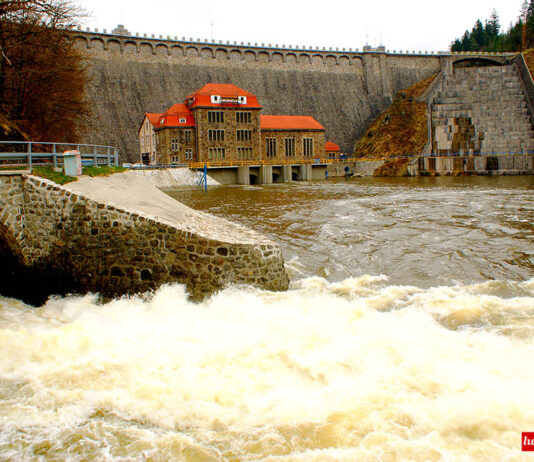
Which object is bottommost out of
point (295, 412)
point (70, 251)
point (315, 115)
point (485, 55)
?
point (295, 412)

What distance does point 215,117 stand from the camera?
59906 millimetres

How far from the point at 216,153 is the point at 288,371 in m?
54.7

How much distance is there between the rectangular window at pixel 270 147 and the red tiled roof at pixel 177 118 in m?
11.7

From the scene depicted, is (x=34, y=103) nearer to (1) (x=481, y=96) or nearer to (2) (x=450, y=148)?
(2) (x=450, y=148)

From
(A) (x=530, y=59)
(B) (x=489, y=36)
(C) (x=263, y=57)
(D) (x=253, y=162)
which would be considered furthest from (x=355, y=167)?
(B) (x=489, y=36)

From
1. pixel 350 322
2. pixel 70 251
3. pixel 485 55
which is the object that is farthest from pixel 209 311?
pixel 485 55

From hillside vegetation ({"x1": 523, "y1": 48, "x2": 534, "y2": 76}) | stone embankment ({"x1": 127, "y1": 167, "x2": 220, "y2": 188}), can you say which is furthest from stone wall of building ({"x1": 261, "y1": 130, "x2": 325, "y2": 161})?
hillside vegetation ({"x1": 523, "y1": 48, "x2": 534, "y2": 76})

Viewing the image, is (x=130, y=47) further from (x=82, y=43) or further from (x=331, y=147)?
(x=331, y=147)

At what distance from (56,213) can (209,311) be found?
4391 millimetres

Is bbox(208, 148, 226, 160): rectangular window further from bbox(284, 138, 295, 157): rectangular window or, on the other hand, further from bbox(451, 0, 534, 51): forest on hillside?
bbox(451, 0, 534, 51): forest on hillside

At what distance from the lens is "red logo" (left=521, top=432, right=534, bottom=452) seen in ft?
17.9

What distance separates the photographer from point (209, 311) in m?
10.1

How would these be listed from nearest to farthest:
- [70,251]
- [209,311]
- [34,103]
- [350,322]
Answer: [350,322] → [209,311] → [70,251] → [34,103]

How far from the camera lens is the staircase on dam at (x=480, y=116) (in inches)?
2643
